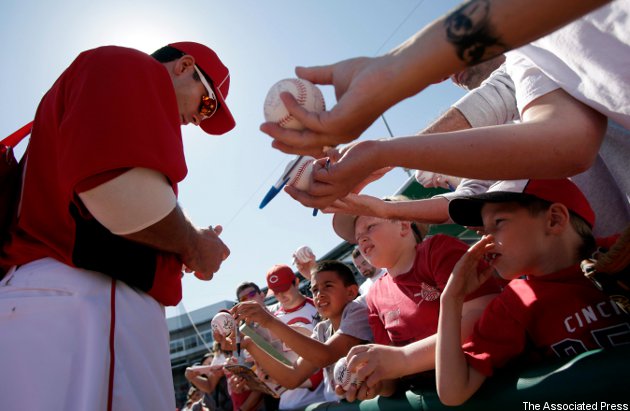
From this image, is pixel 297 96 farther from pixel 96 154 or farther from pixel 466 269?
pixel 466 269

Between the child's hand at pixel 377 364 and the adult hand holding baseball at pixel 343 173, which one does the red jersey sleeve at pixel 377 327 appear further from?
the adult hand holding baseball at pixel 343 173

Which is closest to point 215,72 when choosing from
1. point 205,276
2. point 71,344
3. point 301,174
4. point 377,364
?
point 301,174

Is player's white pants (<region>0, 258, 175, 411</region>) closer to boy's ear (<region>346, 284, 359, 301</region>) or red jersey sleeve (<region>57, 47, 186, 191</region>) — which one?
red jersey sleeve (<region>57, 47, 186, 191</region>)

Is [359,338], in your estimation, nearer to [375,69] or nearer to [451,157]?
[451,157]

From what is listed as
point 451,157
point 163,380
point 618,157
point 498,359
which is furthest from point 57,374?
point 618,157

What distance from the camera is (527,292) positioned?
1.88 m

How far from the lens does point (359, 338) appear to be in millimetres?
3047

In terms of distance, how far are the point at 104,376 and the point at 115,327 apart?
15 cm

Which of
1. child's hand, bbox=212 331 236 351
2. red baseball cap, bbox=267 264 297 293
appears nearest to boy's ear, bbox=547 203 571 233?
child's hand, bbox=212 331 236 351

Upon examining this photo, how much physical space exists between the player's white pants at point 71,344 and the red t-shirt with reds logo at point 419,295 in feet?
4.28

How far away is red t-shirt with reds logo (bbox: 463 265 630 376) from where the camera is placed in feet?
5.51

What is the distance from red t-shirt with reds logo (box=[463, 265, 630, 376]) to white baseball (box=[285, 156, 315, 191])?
939 millimetres

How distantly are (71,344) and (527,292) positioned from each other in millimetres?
1625

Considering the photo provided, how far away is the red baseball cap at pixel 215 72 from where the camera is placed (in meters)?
2.46
